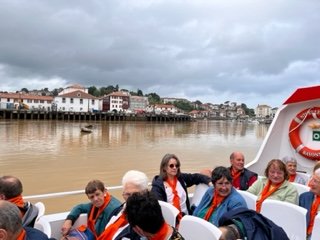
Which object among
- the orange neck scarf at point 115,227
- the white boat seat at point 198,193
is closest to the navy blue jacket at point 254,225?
the orange neck scarf at point 115,227

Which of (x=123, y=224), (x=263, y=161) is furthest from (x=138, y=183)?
(x=263, y=161)

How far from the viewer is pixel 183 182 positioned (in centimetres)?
369

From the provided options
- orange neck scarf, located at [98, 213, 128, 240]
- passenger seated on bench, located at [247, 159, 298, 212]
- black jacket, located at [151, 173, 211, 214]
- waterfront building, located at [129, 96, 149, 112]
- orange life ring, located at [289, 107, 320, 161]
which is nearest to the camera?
orange neck scarf, located at [98, 213, 128, 240]

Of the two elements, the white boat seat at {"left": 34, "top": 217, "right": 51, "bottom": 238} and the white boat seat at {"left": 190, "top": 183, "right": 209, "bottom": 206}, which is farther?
the white boat seat at {"left": 190, "top": 183, "right": 209, "bottom": 206}

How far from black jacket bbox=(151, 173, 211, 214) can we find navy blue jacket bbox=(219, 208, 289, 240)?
1778 millimetres

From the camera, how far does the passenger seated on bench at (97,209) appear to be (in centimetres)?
279

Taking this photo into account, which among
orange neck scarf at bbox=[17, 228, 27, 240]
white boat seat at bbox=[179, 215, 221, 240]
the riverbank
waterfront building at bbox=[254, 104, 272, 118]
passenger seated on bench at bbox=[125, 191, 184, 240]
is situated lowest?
the riverbank

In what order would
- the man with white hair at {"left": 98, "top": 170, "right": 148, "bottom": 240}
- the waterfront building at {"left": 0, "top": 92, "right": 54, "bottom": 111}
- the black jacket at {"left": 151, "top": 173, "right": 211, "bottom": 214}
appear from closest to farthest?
the man with white hair at {"left": 98, "top": 170, "right": 148, "bottom": 240}, the black jacket at {"left": 151, "top": 173, "right": 211, "bottom": 214}, the waterfront building at {"left": 0, "top": 92, "right": 54, "bottom": 111}

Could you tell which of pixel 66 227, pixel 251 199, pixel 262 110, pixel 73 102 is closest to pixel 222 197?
pixel 251 199

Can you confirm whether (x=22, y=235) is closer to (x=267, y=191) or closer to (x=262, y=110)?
(x=267, y=191)

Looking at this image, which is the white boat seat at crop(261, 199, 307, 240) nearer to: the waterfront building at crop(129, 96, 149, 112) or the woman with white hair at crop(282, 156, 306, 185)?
the woman with white hair at crop(282, 156, 306, 185)

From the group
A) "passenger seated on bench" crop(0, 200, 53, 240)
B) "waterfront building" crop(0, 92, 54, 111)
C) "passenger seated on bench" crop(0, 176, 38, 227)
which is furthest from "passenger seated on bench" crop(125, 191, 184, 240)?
"waterfront building" crop(0, 92, 54, 111)

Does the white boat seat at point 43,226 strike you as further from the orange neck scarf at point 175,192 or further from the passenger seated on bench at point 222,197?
the orange neck scarf at point 175,192

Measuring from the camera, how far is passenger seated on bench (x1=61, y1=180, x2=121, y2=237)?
2785mm
